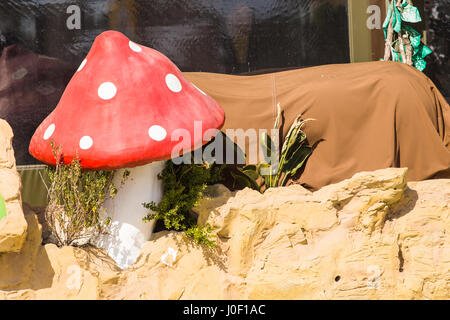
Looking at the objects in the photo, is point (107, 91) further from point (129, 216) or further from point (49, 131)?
point (129, 216)

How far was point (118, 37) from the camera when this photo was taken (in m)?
3.62

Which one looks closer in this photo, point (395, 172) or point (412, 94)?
point (395, 172)

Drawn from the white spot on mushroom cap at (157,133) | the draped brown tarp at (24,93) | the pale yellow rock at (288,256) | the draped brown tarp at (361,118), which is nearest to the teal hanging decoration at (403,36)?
the draped brown tarp at (361,118)

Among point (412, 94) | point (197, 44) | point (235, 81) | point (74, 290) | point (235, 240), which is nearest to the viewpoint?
point (74, 290)

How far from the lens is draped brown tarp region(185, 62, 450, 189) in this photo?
4.04 m

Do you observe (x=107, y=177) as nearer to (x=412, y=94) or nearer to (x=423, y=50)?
(x=412, y=94)

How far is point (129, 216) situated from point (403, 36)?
11.5ft

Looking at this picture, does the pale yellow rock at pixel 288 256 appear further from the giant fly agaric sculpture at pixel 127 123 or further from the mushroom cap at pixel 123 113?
the mushroom cap at pixel 123 113

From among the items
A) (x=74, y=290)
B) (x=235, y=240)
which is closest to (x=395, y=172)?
(x=235, y=240)

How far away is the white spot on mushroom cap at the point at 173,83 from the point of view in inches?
142

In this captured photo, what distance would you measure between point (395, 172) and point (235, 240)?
1.12m

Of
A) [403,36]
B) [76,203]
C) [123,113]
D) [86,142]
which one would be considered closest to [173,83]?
[123,113]

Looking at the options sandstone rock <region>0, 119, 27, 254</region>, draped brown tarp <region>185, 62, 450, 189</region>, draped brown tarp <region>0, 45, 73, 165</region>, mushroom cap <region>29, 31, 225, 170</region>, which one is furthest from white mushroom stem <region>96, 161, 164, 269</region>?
draped brown tarp <region>0, 45, 73, 165</region>

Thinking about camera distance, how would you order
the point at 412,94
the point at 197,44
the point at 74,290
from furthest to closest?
1. the point at 197,44
2. the point at 412,94
3. the point at 74,290
